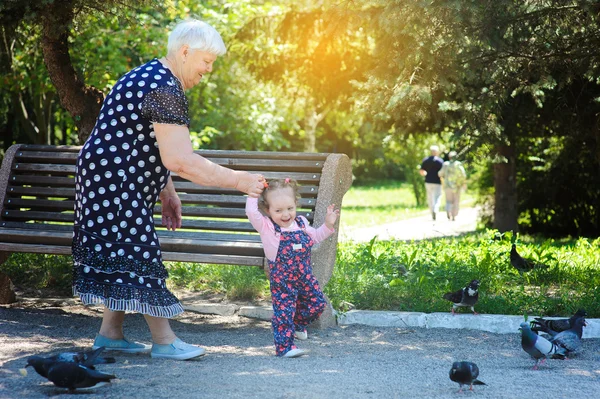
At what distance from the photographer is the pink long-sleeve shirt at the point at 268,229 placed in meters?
4.79

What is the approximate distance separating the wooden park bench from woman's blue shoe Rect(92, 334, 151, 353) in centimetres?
93

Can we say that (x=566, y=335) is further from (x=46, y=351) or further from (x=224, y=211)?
(x=46, y=351)

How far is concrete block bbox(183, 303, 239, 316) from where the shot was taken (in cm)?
639

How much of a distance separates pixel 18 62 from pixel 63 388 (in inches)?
417

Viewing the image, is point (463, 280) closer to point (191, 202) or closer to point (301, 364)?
point (191, 202)

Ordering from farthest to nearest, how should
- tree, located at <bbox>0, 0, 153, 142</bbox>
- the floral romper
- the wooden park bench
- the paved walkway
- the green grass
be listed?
1. the paved walkway
2. tree, located at <bbox>0, 0, 153, 142</bbox>
3. the green grass
4. the wooden park bench
5. the floral romper

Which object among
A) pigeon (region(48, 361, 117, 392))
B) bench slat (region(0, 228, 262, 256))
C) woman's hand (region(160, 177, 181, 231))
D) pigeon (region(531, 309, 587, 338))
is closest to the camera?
pigeon (region(48, 361, 117, 392))

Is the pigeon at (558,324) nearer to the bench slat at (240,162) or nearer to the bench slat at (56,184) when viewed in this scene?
the bench slat at (240,162)

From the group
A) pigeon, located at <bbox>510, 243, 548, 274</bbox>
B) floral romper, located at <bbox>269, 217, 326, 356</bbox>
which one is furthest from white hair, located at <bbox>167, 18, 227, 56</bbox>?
pigeon, located at <bbox>510, 243, 548, 274</bbox>

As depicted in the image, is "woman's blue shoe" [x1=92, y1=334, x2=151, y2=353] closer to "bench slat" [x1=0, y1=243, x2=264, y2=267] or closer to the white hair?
"bench slat" [x1=0, y1=243, x2=264, y2=267]

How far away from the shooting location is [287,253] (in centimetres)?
489

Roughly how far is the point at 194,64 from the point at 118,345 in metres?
1.73

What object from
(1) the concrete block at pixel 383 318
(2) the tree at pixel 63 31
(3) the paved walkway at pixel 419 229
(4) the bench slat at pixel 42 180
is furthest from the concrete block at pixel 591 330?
(3) the paved walkway at pixel 419 229

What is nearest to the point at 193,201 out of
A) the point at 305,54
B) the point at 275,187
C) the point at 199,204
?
the point at 199,204
